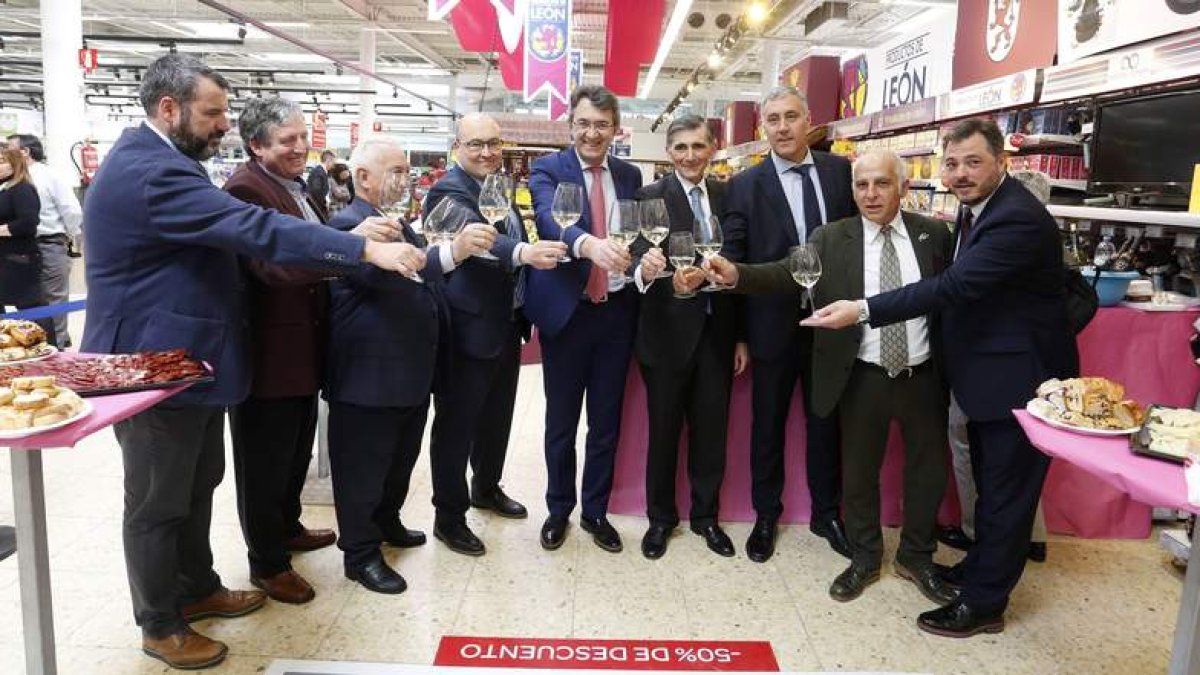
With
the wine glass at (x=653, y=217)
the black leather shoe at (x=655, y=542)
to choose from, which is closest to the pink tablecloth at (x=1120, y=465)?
the wine glass at (x=653, y=217)

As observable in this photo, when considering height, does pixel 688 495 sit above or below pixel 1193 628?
below

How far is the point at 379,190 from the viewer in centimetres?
259

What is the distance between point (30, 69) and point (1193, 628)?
31592mm

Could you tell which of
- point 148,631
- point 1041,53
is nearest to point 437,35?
point 1041,53

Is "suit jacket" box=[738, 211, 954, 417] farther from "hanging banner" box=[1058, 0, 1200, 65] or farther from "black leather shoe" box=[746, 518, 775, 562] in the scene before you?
"hanging banner" box=[1058, 0, 1200, 65]

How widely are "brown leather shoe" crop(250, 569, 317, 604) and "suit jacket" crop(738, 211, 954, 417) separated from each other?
1851 mm

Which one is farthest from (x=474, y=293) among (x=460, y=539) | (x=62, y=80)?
(x=62, y=80)

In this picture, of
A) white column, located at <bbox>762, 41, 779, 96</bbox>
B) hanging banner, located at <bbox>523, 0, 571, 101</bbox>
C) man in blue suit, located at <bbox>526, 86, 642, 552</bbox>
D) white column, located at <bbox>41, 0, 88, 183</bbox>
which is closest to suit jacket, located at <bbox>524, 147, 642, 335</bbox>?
man in blue suit, located at <bbox>526, 86, 642, 552</bbox>

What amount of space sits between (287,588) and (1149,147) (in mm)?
4656

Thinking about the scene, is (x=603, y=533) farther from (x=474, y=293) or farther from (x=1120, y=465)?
(x=1120, y=465)

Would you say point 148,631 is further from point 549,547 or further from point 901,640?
point 901,640

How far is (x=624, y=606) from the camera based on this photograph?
9.74ft

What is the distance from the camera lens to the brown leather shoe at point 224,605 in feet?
9.02

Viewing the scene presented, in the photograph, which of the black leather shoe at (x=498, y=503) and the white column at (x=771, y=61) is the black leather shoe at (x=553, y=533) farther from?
the white column at (x=771, y=61)
